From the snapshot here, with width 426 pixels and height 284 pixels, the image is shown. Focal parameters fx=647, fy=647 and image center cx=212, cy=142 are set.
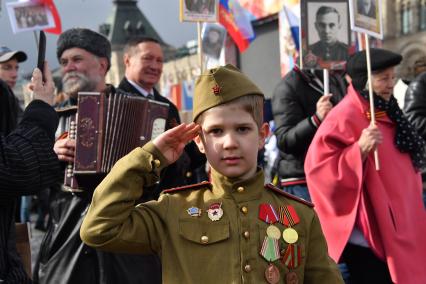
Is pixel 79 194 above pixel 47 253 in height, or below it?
above

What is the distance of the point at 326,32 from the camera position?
513 cm

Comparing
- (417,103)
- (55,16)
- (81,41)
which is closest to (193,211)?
(81,41)

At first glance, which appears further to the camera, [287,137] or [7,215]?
[287,137]

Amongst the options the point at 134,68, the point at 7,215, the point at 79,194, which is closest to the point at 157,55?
the point at 134,68

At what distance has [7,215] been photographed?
8.56 ft

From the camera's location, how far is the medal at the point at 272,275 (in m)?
2.24

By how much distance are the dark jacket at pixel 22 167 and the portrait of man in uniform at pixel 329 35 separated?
292 centimetres

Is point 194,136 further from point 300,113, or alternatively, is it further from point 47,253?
point 300,113

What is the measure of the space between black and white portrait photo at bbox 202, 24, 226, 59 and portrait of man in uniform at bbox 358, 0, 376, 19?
2955 millimetres

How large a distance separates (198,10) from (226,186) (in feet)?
7.89

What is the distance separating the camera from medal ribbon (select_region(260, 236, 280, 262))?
2268 mm

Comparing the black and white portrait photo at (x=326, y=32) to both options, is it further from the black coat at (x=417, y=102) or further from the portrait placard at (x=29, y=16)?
the portrait placard at (x=29, y=16)

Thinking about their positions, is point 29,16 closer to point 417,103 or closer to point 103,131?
point 103,131

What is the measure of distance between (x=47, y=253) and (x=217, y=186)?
1513 millimetres
